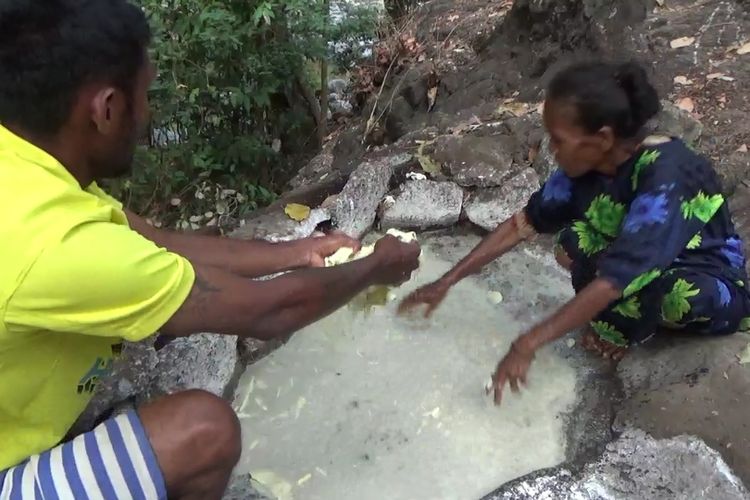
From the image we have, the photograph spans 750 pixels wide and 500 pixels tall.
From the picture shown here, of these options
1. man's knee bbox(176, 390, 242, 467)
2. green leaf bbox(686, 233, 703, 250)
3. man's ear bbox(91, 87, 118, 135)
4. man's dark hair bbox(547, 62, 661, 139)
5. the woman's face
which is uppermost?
man's ear bbox(91, 87, 118, 135)

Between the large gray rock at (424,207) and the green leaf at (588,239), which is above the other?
the green leaf at (588,239)

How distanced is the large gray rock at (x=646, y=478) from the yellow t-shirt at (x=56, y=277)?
1101 mm

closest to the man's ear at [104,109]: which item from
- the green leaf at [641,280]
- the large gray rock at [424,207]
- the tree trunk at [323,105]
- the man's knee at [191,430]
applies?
Answer: the man's knee at [191,430]

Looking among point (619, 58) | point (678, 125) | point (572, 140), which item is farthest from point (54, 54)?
point (619, 58)

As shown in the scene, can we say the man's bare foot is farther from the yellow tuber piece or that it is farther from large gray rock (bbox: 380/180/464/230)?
the yellow tuber piece

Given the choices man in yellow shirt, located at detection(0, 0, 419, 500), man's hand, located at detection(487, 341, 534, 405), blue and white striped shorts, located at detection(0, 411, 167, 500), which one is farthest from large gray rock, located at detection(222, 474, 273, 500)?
man's hand, located at detection(487, 341, 534, 405)

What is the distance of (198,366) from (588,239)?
4.35ft

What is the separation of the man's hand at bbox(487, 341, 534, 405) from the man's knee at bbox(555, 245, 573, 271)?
68 cm

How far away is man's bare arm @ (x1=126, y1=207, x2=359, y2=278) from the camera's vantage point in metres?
2.27

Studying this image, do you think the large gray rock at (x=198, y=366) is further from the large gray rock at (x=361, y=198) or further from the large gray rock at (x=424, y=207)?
the large gray rock at (x=424, y=207)

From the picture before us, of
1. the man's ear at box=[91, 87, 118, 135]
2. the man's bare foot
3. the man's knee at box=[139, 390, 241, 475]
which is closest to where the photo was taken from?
the man's ear at box=[91, 87, 118, 135]

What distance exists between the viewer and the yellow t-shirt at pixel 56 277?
137 centimetres

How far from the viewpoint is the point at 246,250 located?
2.40 meters

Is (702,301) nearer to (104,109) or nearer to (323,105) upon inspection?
(104,109)
